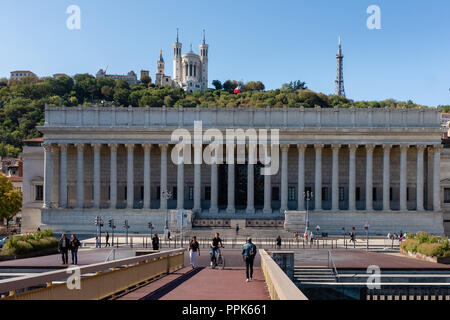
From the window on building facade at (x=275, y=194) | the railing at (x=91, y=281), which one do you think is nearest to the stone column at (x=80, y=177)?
the window on building facade at (x=275, y=194)

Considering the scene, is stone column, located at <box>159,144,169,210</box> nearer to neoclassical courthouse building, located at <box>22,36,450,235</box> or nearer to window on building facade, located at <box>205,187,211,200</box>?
neoclassical courthouse building, located at <box>22,36,450,235</box>

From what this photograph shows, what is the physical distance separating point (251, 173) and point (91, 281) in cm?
6393

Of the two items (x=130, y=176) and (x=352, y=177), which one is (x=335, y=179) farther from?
(x=130, y=176)

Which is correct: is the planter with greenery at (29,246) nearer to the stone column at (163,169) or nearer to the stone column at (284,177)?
the stone column at (163,169)

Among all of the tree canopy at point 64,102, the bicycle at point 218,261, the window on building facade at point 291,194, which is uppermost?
the tree canopy at point 64,102

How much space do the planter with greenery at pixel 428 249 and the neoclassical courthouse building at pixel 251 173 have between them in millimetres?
25616

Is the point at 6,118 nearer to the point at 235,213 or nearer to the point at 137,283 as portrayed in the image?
the point at 235,213

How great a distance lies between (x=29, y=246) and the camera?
152ft

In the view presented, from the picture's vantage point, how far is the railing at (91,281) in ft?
44.4

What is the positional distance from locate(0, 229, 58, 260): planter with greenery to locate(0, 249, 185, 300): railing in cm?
1901

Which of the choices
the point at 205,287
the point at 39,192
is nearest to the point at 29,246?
the point at 205,287

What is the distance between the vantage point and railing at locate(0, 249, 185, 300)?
1355 centimetres

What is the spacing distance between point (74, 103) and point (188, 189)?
365 ft

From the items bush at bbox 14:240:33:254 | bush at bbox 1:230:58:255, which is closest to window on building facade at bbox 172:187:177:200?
bush at bbox 1:230:58:255
